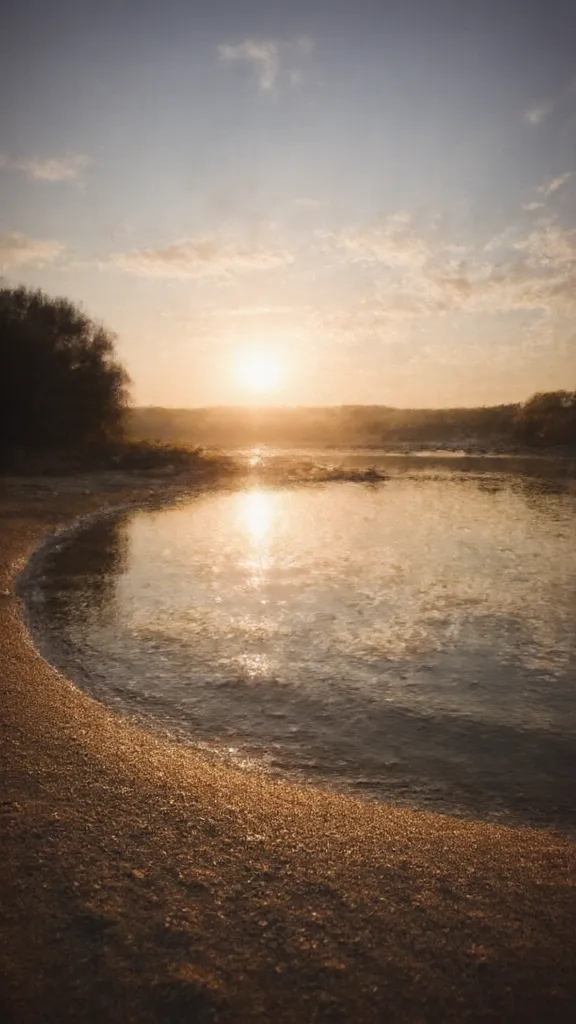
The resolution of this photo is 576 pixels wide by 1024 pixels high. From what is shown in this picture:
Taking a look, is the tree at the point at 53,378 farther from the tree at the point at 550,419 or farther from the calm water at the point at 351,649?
the tree at the point at 550,419

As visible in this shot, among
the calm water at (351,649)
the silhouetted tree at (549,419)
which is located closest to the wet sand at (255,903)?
the calm water at (351,649)

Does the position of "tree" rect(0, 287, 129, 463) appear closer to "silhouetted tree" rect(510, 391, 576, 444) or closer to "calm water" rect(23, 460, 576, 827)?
"calm water" rect(23, 460, 576, 827)

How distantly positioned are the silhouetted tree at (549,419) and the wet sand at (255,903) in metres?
73.5

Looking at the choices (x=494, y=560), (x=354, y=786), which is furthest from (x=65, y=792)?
(x=494, y=560)

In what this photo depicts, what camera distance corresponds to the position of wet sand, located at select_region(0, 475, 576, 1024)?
3.06 metres

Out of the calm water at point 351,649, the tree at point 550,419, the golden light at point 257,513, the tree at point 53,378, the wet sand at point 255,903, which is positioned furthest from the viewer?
the tree at point 550,419

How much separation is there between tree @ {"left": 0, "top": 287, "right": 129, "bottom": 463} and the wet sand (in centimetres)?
3232

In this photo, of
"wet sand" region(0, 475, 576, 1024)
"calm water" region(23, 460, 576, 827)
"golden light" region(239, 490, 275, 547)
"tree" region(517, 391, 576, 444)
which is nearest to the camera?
"wet sand" region(0, 475, 576, 1024)

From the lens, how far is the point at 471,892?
385 cm

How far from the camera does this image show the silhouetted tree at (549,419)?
234ft

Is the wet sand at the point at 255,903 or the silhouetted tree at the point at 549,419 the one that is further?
the silhouetted tree at the point at 549,419

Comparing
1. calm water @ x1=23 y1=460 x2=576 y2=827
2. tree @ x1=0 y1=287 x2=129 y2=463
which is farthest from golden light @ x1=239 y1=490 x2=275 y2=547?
tree @ x1=0 y1=287 x2=129 y2=463

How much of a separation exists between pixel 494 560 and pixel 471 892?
12.6m

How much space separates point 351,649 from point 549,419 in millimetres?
72397
